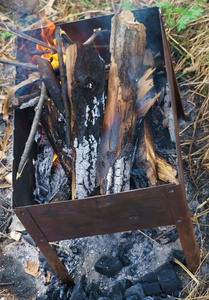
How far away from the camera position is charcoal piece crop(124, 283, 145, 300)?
241cm

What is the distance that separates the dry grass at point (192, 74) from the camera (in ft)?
9.28

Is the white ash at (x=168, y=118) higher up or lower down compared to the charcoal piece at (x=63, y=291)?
higher up

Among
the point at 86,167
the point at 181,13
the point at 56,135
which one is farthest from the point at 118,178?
the point at 181,13

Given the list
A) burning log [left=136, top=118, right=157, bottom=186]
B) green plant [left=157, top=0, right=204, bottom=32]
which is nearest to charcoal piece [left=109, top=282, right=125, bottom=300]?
burning log [left=136, top=118, right=157, bottom=186]

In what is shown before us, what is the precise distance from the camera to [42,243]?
2.33m

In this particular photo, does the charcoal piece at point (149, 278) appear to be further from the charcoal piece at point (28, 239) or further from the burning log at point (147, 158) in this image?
the charcoal piece at point (28, 239)

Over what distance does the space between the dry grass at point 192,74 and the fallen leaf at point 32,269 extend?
→ 88 centimetres

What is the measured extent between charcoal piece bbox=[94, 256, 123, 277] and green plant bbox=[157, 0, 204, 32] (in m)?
2.15

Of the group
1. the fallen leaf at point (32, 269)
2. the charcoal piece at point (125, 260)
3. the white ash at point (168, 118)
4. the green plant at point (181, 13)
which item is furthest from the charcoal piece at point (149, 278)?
the green plant at point (181, 13)

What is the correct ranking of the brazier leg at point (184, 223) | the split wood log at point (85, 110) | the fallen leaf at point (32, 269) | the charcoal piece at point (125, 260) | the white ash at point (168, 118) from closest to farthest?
the brazier leg at point (184, 223)
the split wood log at point (85, 110)
the white ash at point (168, 118)
the charcoal piece at point (125, 260)
the fallen leaf at point (32, 269)

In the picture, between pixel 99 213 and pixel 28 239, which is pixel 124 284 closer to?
pixel 99 213

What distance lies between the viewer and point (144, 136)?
238 centimetres

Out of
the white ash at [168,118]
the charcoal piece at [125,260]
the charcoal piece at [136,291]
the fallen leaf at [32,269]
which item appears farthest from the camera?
the fallen leaf at [32,269]

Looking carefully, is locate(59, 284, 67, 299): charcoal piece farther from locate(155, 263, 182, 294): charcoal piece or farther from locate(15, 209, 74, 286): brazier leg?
locate(155, 263, 182, 294): charcoal piece
